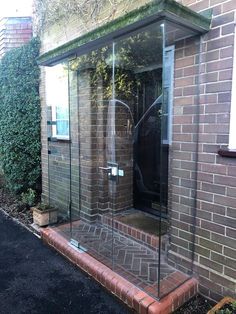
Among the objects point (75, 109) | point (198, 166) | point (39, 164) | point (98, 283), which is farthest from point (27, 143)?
point (198, 166)

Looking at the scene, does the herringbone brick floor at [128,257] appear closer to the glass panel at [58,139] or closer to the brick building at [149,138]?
the brick building at [149,138]

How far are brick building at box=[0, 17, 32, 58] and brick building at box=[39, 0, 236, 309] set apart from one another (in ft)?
3.16

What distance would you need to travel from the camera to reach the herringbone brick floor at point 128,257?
2768 mm

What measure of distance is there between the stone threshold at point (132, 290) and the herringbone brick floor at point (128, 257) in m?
0.07

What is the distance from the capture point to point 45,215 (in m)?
4.61

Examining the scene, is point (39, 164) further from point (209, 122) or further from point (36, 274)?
point (209, 122)

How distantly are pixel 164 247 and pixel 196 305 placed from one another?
720 millimetres

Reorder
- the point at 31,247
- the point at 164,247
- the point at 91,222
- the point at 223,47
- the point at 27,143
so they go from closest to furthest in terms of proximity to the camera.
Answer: the point at 223,47 → the point at 164,247 → the point at 31,247 → the point at 91,222 → the point at 27,143

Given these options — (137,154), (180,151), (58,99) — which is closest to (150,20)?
(180,151)

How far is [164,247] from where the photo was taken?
3219 mm

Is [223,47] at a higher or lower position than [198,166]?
higher

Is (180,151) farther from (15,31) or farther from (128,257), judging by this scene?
(15,31)

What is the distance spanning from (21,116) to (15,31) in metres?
1.94

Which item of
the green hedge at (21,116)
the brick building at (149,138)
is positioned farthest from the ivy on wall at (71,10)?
the green hedge at (21,116)
